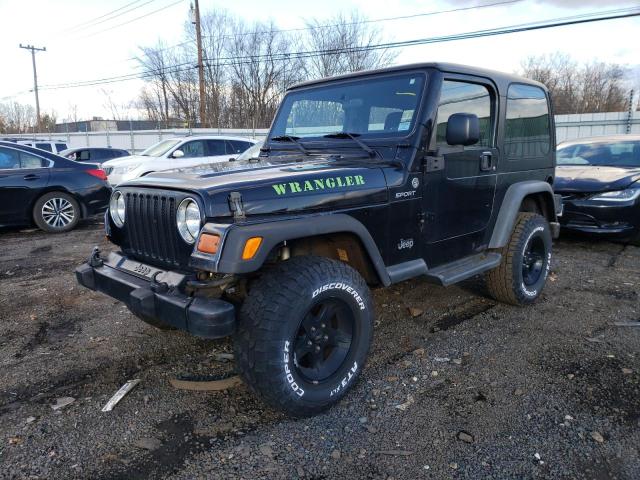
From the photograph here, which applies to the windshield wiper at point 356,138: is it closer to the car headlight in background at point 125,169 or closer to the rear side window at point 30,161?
the rear side window at point 30,161

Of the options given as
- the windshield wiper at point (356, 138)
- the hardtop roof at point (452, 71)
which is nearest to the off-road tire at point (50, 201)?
the hardtop roof at point (452, 71)

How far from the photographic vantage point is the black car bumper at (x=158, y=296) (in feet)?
7.81

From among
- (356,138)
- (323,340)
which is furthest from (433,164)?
(323,340)

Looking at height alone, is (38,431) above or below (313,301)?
below

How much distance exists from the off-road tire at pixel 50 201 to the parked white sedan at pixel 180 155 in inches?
96.8

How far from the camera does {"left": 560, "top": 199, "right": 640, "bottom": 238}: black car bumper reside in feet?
20.9

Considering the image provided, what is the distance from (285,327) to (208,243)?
1.91 ft

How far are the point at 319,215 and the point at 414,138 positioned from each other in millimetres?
1000

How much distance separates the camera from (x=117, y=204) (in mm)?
3184

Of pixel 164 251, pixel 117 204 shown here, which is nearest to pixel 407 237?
pixel 164 251

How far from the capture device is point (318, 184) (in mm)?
2787

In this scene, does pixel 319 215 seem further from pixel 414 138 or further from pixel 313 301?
pixel 414 138

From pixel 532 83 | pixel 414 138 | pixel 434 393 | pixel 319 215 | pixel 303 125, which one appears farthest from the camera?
pixel 532 83

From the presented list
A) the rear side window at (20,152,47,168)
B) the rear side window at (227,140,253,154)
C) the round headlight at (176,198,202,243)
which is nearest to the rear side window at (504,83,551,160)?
the round headlight at (176,198,202,243)
